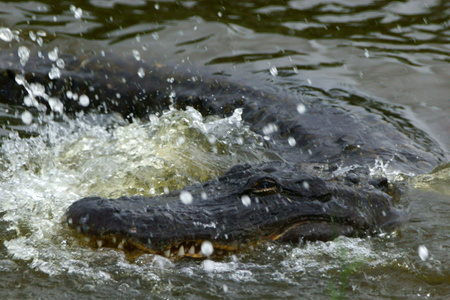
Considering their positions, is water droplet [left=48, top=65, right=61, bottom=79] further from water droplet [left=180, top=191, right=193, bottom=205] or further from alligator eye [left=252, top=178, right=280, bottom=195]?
alligator eye [left=252, top=178, right=280, bottom=195]

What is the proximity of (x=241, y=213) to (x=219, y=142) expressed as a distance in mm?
1830

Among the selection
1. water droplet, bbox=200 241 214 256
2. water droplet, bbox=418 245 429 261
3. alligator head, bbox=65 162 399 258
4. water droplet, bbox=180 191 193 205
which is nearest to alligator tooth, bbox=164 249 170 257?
alligator head, bbox=65 162 399 258

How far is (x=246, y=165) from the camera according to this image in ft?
13.6

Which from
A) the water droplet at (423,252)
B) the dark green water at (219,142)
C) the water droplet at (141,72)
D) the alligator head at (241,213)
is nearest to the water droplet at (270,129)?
the dark green water at (219,142)

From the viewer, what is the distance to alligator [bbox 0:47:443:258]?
3.60 m

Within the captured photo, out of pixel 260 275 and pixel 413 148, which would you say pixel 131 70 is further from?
pixel 260 275

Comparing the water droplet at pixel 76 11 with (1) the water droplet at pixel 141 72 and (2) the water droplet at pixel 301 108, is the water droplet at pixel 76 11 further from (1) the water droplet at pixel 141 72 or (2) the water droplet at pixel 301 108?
(2) the water droplet at pixel 301 108

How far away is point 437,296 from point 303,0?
6.62 metres

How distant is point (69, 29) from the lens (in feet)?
27.6

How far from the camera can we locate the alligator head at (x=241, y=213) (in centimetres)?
345

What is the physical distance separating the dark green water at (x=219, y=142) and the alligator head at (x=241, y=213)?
110 millimetres

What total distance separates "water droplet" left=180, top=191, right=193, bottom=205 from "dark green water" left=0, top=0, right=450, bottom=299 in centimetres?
41

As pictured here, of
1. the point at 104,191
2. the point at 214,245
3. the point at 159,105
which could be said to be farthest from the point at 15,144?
the point at 214,245

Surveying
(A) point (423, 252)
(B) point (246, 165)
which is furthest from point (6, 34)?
(A) point (423, 252)
